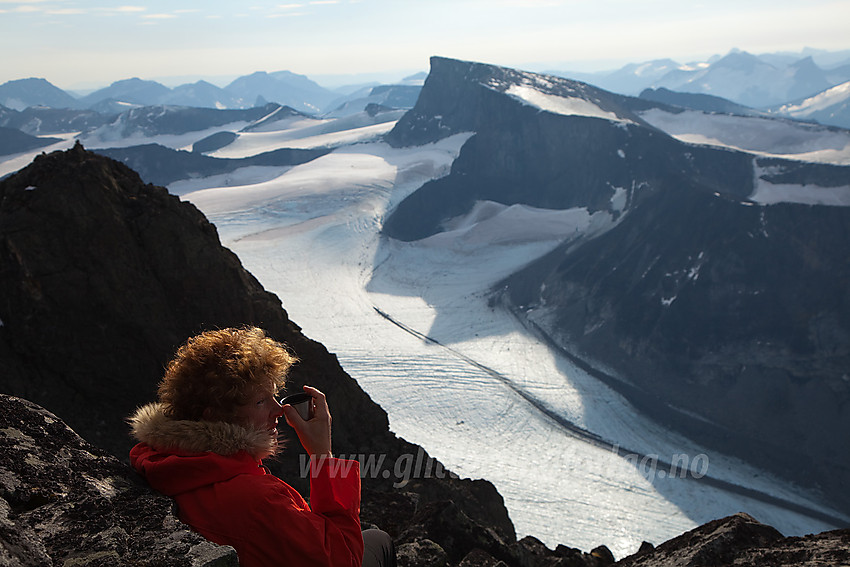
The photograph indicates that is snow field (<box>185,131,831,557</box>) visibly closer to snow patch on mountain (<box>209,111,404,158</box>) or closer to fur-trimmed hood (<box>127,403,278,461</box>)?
fur-trimmed hood (<box>127,403,278,461</box>)

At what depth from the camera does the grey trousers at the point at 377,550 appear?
3.65 m

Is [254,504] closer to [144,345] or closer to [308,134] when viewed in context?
[144,345]

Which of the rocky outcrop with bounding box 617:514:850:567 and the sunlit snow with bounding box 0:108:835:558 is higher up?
the rocky outcrop with bounding box 617:514:850:567

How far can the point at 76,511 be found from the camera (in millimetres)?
3148

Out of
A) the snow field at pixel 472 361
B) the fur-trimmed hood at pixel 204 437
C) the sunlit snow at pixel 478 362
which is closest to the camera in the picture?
the fur-trimmed hood at pixel 204 437

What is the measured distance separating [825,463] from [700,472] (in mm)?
6962

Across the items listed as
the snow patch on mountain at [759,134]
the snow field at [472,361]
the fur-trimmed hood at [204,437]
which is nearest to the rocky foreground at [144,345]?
the fur-trimmed hood at [204,437]

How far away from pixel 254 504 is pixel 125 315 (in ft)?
29.8

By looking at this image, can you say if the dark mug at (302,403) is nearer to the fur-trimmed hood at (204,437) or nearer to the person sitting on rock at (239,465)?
the person sitting on rock at (239,465)

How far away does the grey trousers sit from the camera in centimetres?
365

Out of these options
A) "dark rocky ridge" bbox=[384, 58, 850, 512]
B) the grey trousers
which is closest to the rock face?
the grey trousers

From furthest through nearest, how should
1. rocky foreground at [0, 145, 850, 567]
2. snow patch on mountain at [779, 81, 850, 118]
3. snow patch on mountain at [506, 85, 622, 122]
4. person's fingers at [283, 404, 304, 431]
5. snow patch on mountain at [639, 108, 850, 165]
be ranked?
snow patch on mountain at [779, 81, 850, 118] < snow patch on mountain at [506, 85, 622, 122] < snow patch on mountain at [639, 108, 850, 165] < rocky foreground at [0, 145, 850, 567] < person's fingers at [283, 404, 304, 431]

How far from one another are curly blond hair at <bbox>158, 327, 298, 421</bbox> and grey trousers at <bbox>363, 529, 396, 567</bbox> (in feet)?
3.94

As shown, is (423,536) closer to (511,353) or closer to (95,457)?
(95,457)
